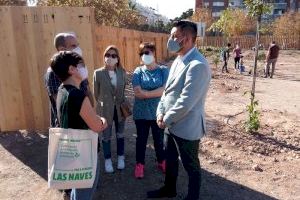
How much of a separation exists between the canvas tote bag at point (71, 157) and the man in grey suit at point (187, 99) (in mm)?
979

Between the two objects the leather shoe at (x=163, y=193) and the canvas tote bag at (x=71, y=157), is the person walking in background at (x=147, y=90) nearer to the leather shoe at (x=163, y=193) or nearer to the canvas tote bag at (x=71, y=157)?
the leather shoe at (x=163, y=193)

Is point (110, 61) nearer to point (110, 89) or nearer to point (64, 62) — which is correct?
point (110, 89)

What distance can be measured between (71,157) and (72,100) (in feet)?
1.46

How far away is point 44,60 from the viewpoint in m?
6.50

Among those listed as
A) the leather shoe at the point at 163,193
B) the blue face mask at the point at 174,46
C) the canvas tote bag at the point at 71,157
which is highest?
the blue face mask at the point at 174,46

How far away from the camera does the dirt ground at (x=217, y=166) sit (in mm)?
4527

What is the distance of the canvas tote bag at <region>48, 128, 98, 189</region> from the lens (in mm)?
2863

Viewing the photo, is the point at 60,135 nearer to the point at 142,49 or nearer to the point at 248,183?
the point at 142,49

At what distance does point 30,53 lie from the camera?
643 centimetres

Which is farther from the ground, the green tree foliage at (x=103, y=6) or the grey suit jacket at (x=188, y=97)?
the green tree foliage at (x=103, y=6)

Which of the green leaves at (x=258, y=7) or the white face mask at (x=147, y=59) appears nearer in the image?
the white face mask at (x=147, y=59)

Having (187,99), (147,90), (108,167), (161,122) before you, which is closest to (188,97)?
(187,99)

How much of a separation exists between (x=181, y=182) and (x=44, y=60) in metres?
3.36

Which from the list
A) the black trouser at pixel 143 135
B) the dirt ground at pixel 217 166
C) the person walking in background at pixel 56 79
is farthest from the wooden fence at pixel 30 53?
the person walking in background at pixel 56 79
